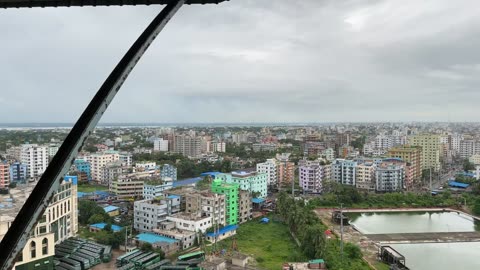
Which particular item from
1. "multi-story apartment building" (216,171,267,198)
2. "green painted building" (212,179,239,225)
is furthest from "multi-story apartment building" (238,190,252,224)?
"multi-story apartment building" (216,171,267,198)

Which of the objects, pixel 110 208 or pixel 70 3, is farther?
pixel 110 208

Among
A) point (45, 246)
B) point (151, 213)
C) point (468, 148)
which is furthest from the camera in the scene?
point (468, 148)

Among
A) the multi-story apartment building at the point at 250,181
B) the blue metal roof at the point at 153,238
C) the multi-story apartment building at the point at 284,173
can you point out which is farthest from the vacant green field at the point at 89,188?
the blue metal roof at the point at 153,238

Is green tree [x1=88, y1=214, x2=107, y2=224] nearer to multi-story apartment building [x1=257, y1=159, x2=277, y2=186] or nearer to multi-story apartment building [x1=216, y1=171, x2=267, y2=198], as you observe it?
multi-story apartment building [x1=216, y1=171, x2=267, y2=198]

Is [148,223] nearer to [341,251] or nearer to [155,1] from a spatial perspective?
[341,251]

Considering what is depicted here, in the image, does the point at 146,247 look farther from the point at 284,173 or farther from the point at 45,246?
the point at 284,173

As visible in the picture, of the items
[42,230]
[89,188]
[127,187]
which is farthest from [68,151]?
[89,188]

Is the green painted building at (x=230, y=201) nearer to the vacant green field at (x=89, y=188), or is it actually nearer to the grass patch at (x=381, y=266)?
the grass patch at (x=381, y=266)
